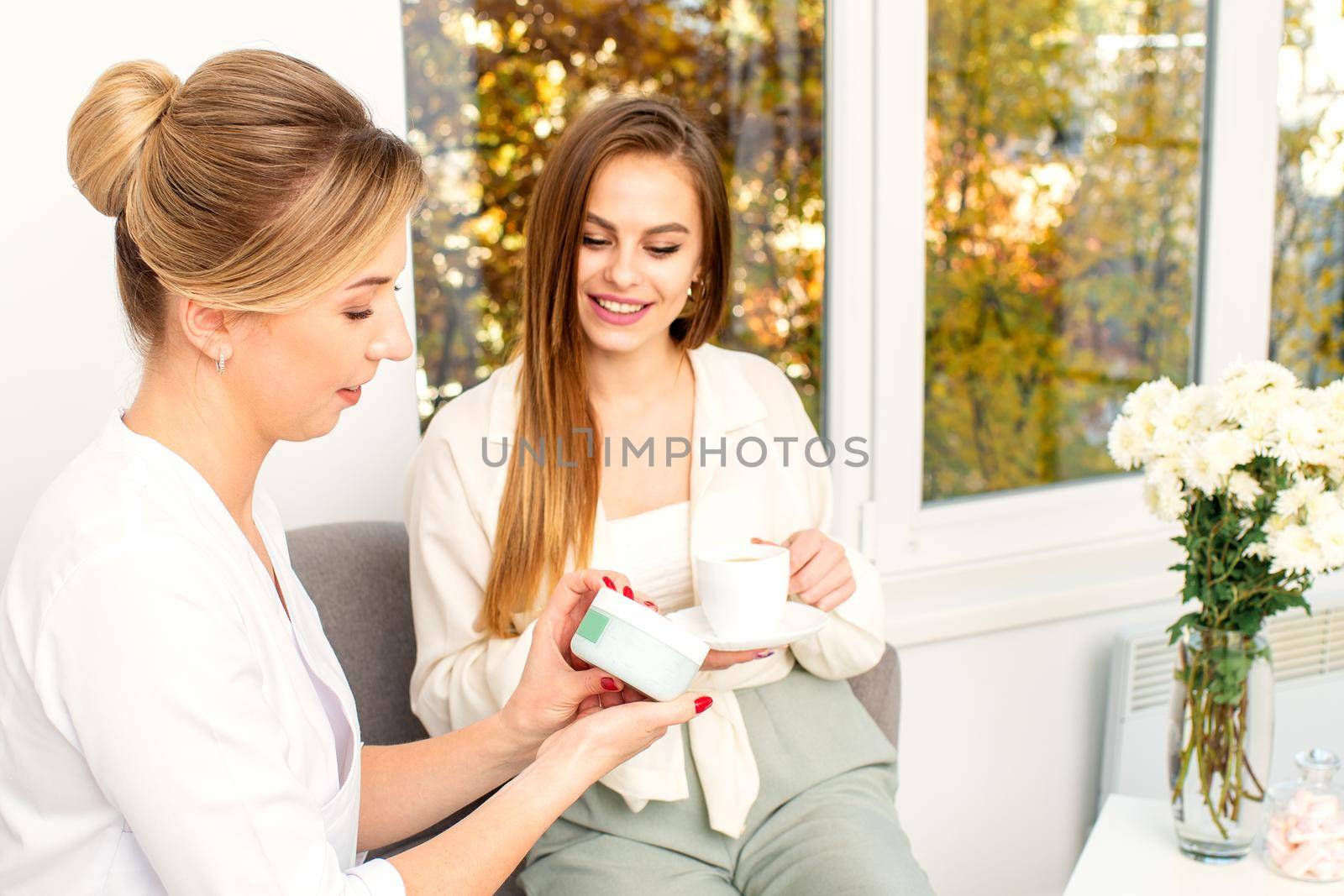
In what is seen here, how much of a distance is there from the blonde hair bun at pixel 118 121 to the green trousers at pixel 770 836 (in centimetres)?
86

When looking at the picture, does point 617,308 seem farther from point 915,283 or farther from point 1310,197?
point 1310,197

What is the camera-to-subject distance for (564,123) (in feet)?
6.61

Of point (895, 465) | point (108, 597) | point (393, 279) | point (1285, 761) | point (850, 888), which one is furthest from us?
point (1285, 761)

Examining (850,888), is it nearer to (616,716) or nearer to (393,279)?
(616,716)

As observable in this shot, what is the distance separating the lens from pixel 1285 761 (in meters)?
2.48

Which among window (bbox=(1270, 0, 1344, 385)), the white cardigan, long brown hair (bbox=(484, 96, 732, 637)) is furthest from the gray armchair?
window (bbox=(1270, 0, 1344, 385))

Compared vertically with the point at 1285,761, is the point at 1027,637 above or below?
above

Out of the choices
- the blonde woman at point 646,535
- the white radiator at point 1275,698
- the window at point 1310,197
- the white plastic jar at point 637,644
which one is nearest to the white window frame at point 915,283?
the window at point 1310,197

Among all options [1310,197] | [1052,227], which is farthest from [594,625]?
[1310,197]

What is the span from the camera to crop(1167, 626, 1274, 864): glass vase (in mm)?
1590

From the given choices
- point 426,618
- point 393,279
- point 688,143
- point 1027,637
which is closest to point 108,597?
point 393,279

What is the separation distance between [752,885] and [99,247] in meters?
1.11

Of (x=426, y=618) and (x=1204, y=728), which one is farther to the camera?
(x=1204, y=728)

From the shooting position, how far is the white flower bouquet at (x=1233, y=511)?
149cm
